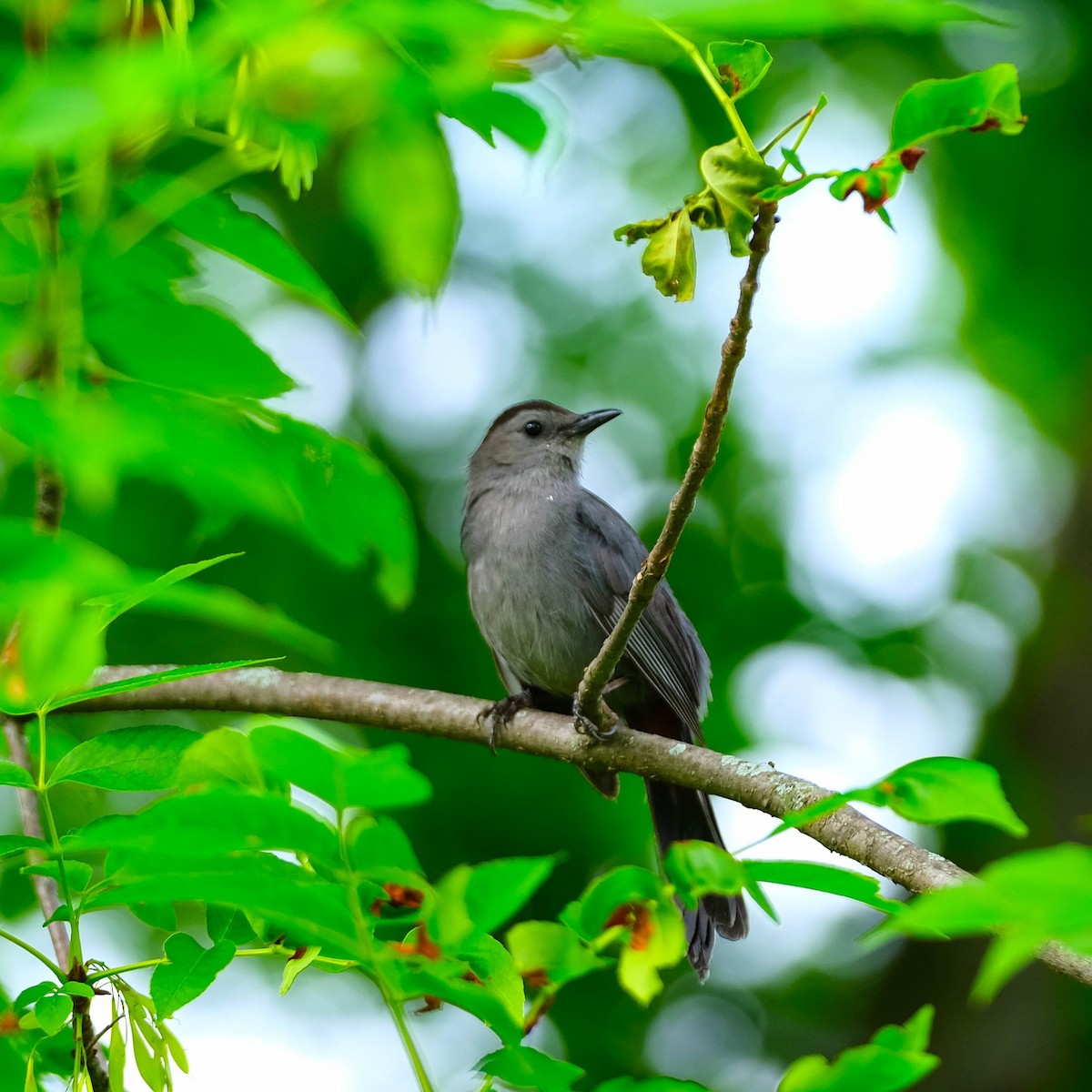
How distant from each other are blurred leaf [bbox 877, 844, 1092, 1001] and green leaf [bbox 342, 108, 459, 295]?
1.19m

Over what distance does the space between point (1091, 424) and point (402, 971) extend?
7617mm

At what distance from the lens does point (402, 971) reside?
141 cm

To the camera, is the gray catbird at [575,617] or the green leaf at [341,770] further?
the gray catbird at [575,617]

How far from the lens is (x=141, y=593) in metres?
1.36

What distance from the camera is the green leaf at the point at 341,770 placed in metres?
1.15

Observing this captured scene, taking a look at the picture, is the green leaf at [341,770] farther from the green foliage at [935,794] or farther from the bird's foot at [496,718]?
the bird's foot at [496,718]

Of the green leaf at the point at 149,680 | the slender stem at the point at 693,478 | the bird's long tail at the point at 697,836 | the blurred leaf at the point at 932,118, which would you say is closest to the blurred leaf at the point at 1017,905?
the blurred leaf at the point at 932,118

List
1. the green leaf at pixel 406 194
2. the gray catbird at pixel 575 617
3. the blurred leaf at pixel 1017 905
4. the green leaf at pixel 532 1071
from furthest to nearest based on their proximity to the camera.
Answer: the gray catbird at pixel 575 617 → the green leaf at pixel 406 194 → the green leaf at pixel 532 1071 → the blurred leaf at pixel 1017 905

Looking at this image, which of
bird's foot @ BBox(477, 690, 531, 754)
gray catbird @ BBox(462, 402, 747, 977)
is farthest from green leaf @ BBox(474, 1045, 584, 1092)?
gray catbird @ BBox(462, 402, 747, 977)

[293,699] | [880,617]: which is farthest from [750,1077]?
[293,699]

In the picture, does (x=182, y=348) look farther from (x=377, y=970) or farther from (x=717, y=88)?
(x=377, y=970)

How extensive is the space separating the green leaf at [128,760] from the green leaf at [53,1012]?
1.04 feet

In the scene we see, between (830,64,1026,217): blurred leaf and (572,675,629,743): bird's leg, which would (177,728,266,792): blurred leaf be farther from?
(572,675,629,743): bird's leg

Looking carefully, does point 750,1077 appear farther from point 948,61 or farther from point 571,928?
point 571,928
